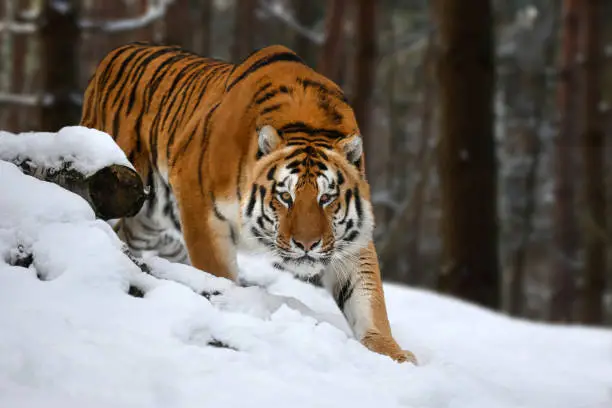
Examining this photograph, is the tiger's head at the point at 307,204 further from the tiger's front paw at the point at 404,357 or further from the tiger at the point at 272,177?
the tiger's front paw at the point at 404,357

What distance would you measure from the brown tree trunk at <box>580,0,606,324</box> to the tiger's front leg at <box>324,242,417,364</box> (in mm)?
8858

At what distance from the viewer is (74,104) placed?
832cm

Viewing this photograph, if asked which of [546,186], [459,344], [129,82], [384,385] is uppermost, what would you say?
[129,82]

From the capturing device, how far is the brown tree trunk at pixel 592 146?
1250cm

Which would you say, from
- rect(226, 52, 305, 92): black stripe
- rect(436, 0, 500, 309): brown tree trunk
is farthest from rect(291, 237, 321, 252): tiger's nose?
rect(436, 0, 500, 309): brown tree trunk

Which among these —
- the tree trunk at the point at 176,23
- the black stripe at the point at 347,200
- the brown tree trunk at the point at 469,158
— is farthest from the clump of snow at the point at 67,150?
the tree trunk at the point at 176,23

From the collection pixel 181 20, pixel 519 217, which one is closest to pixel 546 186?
pixel 519 217

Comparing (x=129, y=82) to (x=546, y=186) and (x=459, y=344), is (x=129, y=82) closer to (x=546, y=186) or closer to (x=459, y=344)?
(x=459, y=344)

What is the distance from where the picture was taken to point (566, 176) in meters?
14.1

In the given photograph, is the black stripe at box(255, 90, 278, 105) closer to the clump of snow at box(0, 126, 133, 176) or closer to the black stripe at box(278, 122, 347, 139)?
the black stripe at box(278, 122, 347, 139)

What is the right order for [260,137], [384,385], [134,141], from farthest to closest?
[134,141]
[260,137]
[384,385]

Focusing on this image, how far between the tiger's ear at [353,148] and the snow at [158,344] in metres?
0.73

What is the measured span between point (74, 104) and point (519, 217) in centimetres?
1277

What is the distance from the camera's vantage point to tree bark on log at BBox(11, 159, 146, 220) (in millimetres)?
3580
